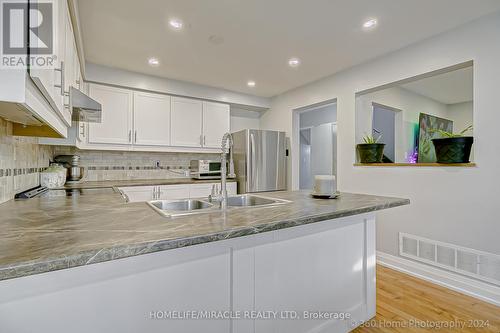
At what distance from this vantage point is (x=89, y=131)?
9.89ft

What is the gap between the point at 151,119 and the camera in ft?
11.3

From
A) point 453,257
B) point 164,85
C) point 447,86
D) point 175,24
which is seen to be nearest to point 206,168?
point 164,85

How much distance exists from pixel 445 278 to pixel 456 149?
120 cm

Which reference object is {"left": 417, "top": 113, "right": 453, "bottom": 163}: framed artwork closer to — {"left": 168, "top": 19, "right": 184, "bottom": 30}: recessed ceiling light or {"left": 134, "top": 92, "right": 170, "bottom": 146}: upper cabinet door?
{"left": 168, "top": 19, "right": 184, "bottom": 30}: recessed ceiling light

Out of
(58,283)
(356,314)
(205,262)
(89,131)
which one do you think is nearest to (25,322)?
(58,283)

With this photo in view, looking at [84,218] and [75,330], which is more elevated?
[84,218]

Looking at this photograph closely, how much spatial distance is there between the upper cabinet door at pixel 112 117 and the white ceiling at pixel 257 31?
35cm

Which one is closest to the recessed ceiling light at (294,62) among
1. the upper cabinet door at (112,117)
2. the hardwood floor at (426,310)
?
the upper cabinet door at (112,117)

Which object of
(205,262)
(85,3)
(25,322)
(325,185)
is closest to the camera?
(25,322)

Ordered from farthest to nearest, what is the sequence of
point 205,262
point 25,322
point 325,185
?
point 325,185 < point 205,262 < point 25,322

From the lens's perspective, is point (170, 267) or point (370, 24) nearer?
point (170, 267)

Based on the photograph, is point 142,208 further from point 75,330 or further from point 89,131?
point 89,131

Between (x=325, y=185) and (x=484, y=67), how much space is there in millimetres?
1772

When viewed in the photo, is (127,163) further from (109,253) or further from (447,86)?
(447,86)
